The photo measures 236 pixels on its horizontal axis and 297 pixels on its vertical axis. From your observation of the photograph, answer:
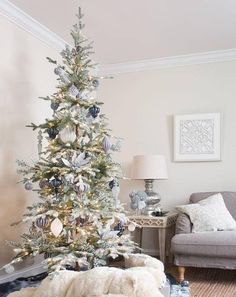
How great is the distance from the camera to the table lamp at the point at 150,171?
4.22 m

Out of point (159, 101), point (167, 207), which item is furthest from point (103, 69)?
point (167, 207)

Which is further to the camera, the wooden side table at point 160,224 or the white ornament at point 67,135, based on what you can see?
the wooden side table at point 160,224

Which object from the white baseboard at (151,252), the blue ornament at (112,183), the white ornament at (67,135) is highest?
the white ornament at (67,135)

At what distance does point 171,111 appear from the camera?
15.4 ft

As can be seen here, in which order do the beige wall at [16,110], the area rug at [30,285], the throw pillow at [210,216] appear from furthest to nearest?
the throw pillow at [210,216]
the beige wall at [16,110]
the area rug at [30,285]

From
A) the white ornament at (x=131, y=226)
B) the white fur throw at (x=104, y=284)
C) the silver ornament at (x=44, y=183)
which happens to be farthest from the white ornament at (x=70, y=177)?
the white fur throw at (x=104, y=284)

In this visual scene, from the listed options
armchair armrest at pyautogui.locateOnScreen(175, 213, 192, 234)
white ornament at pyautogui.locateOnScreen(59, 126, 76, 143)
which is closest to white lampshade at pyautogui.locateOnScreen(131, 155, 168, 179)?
armchair armrest at pyautogui.locateOnScreen(175, 213, 192, 234)

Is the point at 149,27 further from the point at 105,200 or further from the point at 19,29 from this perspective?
the point at 105,200

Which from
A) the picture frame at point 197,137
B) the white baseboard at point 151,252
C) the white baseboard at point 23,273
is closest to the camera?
the white baseboard at point 23,273

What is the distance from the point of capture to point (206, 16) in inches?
140

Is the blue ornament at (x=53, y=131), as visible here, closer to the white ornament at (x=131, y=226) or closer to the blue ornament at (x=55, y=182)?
the blue ornament at (x=55, y=182)

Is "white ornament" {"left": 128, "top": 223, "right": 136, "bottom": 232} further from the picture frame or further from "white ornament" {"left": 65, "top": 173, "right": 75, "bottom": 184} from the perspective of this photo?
the picture frame

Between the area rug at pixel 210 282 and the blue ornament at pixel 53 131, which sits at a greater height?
the blue ornament at pixel 53 131

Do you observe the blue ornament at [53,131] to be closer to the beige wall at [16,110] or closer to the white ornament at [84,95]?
the white ornament at [84,95]
